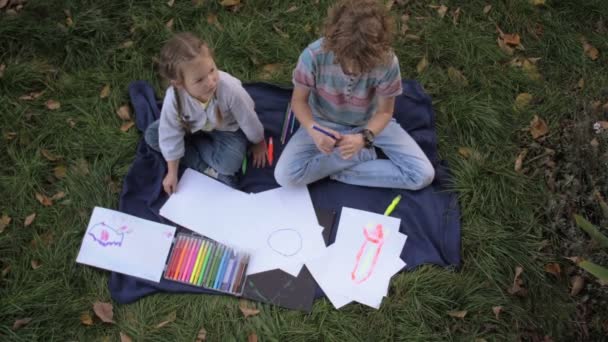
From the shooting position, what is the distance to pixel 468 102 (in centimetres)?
297

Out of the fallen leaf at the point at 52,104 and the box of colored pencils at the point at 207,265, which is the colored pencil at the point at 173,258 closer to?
the box of colored pencils at the point at 207,265

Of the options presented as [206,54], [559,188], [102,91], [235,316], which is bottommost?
[235,316]

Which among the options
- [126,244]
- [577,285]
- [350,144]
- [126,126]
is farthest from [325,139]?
[577,285]

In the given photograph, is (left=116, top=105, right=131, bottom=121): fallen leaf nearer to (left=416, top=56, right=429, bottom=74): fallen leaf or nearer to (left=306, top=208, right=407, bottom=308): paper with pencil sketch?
(left=306, top=208, right=407, bottom=308): paper with pencil sketch

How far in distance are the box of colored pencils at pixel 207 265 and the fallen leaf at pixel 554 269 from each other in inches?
62.8

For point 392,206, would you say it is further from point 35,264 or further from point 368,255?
point 35,264

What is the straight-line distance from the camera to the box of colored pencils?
252cm

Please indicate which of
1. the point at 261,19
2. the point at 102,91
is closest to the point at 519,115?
the point at 261,19

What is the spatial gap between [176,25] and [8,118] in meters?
1.24

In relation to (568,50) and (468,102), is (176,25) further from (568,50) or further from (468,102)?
(568,50)

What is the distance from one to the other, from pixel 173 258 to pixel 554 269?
203 centimetres

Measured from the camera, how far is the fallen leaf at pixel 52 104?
3.07m

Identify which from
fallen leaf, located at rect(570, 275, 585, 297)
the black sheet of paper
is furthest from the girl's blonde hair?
fallen leaf, located at rect(570, 275, 585, 297)

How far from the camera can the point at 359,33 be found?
6.19ft
